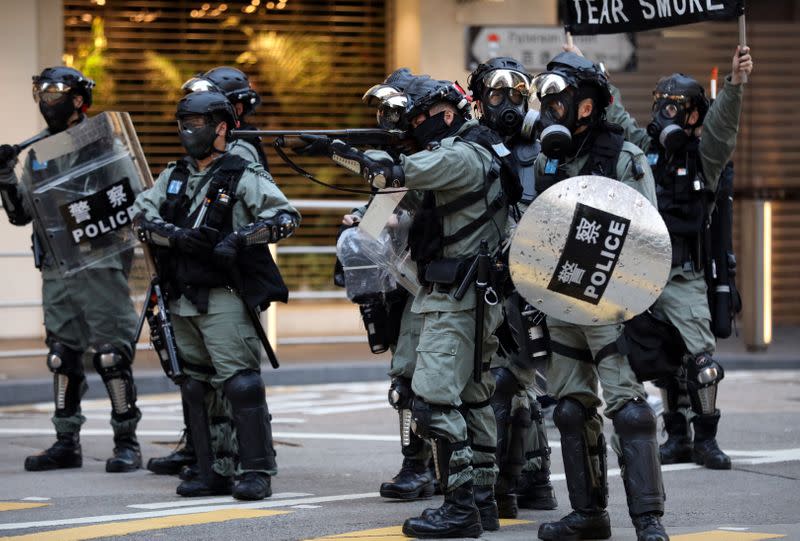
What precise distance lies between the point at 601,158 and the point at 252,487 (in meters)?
2.40

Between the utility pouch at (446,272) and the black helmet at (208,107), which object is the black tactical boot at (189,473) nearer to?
the black helmet at (208,107)

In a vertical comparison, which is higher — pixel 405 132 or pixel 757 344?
pixel 405 132

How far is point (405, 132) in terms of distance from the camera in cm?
651

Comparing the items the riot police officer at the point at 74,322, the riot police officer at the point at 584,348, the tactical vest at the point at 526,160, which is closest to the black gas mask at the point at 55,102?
the riot police officer at the point at 74,322

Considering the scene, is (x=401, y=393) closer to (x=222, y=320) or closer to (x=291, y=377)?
(x=222, y=320)

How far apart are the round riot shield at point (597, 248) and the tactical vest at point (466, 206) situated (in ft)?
1.80

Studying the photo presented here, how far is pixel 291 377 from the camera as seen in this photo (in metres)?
12.8

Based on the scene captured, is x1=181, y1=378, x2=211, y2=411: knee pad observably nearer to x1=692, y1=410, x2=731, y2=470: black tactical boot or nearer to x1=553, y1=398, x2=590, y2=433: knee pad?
x1=553, y1=398, x2=590, y2=433: knee pad

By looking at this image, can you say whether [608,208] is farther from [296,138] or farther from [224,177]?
[224,177]

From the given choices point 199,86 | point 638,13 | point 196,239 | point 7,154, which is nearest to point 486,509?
point 196,239

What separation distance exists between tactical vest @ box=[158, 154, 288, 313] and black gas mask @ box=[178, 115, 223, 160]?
11cm

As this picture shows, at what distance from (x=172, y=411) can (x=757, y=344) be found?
5841 millimetres

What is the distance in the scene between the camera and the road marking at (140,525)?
6172 millimetres

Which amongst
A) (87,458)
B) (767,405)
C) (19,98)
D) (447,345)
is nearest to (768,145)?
(767,405)
